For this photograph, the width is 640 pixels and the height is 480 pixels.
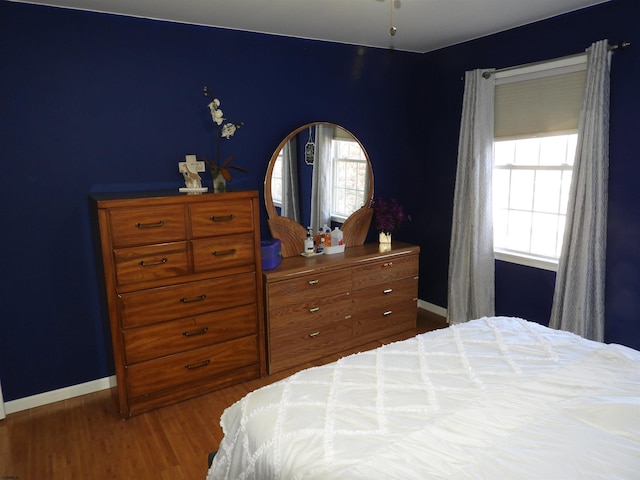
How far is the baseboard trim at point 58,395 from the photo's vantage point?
2811mm

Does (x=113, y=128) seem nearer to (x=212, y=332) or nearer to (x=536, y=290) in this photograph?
(x=212, y=332)

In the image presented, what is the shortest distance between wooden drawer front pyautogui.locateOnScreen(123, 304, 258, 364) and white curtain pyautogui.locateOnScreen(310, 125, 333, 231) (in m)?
1.05

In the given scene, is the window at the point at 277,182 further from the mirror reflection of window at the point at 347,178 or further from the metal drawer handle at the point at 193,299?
the metal drawer handle at the point at 193,299

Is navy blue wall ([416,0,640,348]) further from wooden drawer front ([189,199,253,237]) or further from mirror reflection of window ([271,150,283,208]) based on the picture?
wooden drawer front ([189,199,253,237])

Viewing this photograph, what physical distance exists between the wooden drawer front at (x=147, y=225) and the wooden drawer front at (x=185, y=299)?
31 cm

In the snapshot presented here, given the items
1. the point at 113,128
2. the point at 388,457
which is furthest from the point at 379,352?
the point at 113,128

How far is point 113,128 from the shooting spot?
2.88 metres

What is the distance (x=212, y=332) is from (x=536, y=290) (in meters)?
2.47

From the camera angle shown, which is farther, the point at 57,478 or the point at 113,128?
the point at 113,128

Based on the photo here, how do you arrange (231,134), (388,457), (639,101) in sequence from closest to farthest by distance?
(388,457), (639,101), (231,134)

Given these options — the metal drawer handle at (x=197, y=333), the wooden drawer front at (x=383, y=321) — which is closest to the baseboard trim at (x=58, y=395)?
the metal drawer handle at (x=197, y=333)

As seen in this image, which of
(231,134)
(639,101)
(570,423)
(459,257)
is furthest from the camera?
(459,257)

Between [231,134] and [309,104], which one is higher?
[309,104]

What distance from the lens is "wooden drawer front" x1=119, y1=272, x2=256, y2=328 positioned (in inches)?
103
